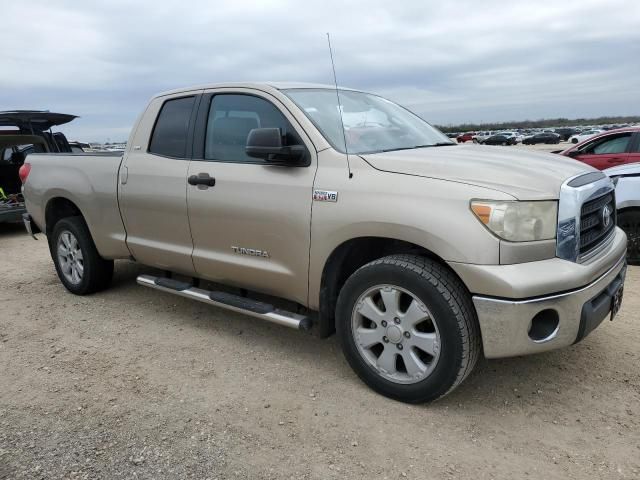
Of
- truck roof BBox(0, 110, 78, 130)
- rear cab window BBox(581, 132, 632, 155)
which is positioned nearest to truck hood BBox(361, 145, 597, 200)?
rear cab window BBox(581, 132, 632, 155)

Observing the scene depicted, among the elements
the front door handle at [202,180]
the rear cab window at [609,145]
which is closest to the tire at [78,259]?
the front door handle at [202,180]

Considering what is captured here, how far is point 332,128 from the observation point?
350 centimetres

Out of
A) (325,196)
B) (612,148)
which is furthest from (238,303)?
(612,148)

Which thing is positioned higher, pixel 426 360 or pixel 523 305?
pixel 523 305

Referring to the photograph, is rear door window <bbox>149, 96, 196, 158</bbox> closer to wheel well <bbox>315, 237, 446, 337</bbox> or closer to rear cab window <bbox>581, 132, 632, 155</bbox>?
wheel well <bbox>315, 237, 446, 337</bbox>

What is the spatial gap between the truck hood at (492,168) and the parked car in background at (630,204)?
269 cm

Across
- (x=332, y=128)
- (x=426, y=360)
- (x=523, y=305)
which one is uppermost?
(x=332, y=128)

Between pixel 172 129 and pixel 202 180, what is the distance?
28.0 inches

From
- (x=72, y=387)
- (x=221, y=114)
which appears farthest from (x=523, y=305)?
(x=72, y=387)

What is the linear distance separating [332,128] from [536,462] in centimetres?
222

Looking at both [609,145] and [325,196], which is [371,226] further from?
[609,145]

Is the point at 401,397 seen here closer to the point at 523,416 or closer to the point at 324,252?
the point at 523,416

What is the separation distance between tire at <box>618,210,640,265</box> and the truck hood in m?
2.77

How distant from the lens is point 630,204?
5.66 meters
